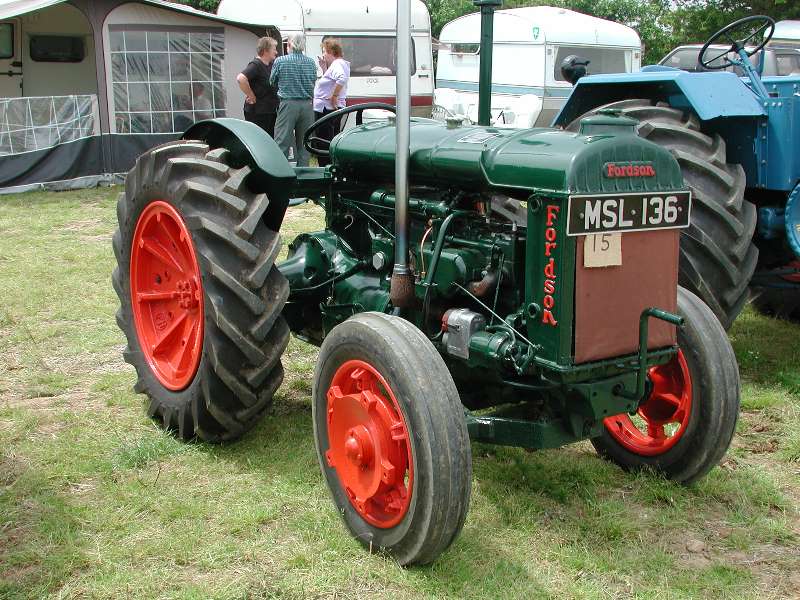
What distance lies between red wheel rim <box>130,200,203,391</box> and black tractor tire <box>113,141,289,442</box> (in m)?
0.09

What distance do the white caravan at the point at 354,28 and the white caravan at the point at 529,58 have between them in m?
1.21

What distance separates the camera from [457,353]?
3010 millimetres

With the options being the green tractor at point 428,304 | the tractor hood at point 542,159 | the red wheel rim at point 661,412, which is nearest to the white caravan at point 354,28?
the green tractor at point 428,304

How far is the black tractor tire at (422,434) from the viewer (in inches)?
99.3

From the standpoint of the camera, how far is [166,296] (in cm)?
391

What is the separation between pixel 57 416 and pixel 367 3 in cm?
1216

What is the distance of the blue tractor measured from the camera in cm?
425

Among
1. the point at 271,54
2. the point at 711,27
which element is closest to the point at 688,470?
the point at 271,54

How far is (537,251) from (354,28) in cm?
1286

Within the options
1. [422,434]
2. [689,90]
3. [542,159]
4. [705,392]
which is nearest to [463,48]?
[689,90]

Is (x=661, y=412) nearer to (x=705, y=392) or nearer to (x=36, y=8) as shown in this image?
(x=705, y=392)

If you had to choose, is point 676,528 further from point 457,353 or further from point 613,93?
point 613,93

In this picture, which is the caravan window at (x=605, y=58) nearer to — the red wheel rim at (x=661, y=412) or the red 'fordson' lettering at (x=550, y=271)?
the red wheel rim at (x=661, y=412)

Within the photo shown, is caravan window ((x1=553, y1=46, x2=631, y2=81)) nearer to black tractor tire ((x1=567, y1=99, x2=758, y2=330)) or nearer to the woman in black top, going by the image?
the woman in black top
